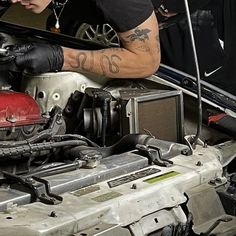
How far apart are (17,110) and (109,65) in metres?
0.44

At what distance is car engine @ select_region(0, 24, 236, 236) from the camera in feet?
4.74

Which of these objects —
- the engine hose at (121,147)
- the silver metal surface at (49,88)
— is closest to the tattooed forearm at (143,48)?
the silver metal surface at (49,88)

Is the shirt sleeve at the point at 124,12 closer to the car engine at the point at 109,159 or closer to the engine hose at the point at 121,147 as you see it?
the car engine at the point at 109,159

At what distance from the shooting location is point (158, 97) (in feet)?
6.56

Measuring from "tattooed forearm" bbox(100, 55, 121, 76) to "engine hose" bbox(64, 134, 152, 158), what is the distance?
32 cm

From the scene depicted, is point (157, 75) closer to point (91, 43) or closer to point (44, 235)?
point (91, 43)

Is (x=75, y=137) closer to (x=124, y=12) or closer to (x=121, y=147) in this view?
(x=121, y=147)

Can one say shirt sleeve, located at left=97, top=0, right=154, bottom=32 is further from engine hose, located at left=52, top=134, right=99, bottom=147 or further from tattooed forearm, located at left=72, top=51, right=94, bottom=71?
engine hose, located at left=52, top=134, right=99, bottom=147

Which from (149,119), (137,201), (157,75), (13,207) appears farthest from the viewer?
(157,75)

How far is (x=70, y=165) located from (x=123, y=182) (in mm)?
152

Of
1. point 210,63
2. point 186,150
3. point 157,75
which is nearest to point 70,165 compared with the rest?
point 186,150

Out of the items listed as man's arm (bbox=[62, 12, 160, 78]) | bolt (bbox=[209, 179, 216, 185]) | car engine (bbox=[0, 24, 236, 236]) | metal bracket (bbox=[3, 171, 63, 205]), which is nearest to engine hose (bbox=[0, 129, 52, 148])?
car engine (bbox=[0, 24, 236, 236])

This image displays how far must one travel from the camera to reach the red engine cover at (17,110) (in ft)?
5.72

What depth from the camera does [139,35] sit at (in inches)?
83.8
